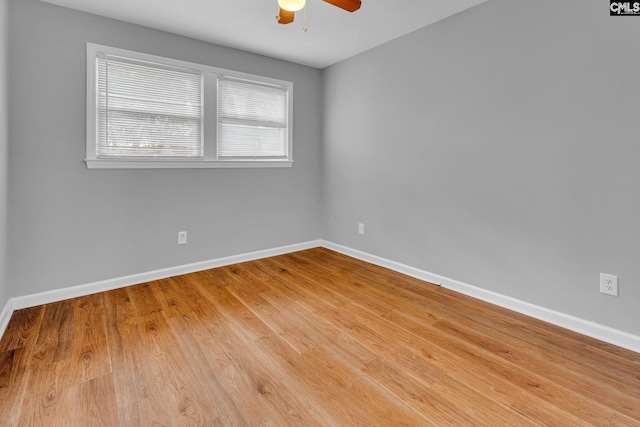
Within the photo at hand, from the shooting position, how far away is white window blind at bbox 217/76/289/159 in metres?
3.49

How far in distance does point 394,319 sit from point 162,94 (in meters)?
2.95

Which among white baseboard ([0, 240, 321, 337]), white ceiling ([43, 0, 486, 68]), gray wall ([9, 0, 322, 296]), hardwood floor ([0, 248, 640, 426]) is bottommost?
hardwood floor ([0, 248, 640, 426])

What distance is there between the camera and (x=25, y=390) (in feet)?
5.08

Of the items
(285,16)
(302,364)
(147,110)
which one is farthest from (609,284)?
(147,110)

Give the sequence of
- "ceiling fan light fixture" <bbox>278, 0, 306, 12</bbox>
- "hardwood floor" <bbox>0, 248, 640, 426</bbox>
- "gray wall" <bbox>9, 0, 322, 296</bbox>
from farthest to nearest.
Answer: "gray wall" <bbox>9, 0, 322, 296</bbox>
"ceiling fan light fixture" <bbox>278, 0, 306, 12</bbox>
"hardwood floor" <bbox>0, 248, 640, 426</bbox>

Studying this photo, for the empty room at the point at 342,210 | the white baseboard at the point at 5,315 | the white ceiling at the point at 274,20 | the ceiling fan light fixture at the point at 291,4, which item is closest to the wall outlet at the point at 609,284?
the empty room at the point at 342,210

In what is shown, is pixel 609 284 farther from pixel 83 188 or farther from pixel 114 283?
pixel 83 188

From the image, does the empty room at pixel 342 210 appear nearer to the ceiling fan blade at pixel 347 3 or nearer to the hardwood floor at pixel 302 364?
the hardwood floor at pixel 302 364

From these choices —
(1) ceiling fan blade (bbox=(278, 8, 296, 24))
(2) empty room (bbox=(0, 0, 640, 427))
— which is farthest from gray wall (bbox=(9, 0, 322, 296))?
(1) ceiling fan blade (bbox=(278, 8, 296, 24))

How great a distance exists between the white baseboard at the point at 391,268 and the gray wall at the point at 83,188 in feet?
0.22

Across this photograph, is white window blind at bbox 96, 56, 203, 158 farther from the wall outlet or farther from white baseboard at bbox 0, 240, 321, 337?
the wall outlet

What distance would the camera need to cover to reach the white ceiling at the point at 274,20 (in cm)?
254

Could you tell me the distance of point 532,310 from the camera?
2.36 metres

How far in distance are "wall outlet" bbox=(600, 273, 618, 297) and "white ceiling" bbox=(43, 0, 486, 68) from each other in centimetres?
222
